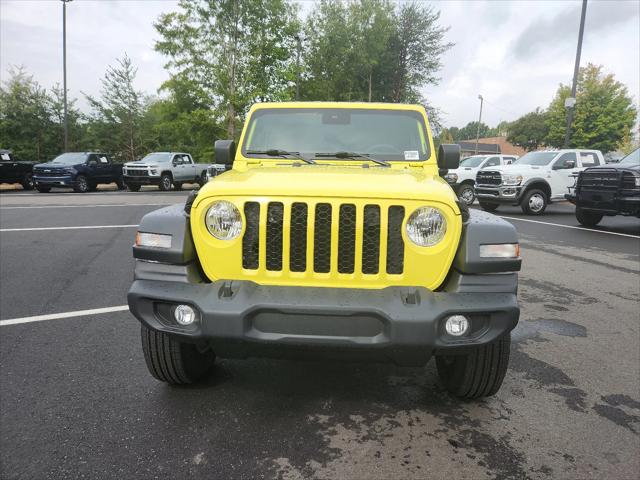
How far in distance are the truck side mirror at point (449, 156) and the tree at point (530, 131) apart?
63144 mm

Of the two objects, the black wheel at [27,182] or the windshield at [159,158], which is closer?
the black wheel at [27,182]

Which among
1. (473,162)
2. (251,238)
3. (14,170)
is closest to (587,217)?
(473,162)

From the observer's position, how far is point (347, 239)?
2.44 m

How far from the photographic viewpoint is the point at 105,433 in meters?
2.49

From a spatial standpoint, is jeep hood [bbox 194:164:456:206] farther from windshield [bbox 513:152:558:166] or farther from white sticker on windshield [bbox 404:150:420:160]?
windshield [bbox 513:152:558:166]

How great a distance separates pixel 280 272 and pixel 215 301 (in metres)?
0.36

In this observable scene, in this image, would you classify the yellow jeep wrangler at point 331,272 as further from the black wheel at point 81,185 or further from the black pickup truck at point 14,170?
the black pickup truck at point 14,170

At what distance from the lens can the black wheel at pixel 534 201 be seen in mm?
13953

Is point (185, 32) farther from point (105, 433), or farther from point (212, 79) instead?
point (105, 433)

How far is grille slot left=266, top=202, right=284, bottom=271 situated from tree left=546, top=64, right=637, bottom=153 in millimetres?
48947

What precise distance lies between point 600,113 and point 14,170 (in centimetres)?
4577

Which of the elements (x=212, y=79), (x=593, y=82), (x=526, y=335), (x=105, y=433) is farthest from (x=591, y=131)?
(x=105, y=433)

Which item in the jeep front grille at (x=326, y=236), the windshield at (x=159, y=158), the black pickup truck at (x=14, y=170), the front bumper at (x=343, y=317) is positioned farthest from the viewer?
the windshield at (x=159, y=158)

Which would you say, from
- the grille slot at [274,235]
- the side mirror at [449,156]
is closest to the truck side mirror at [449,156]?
the side mirror at [449,156]
